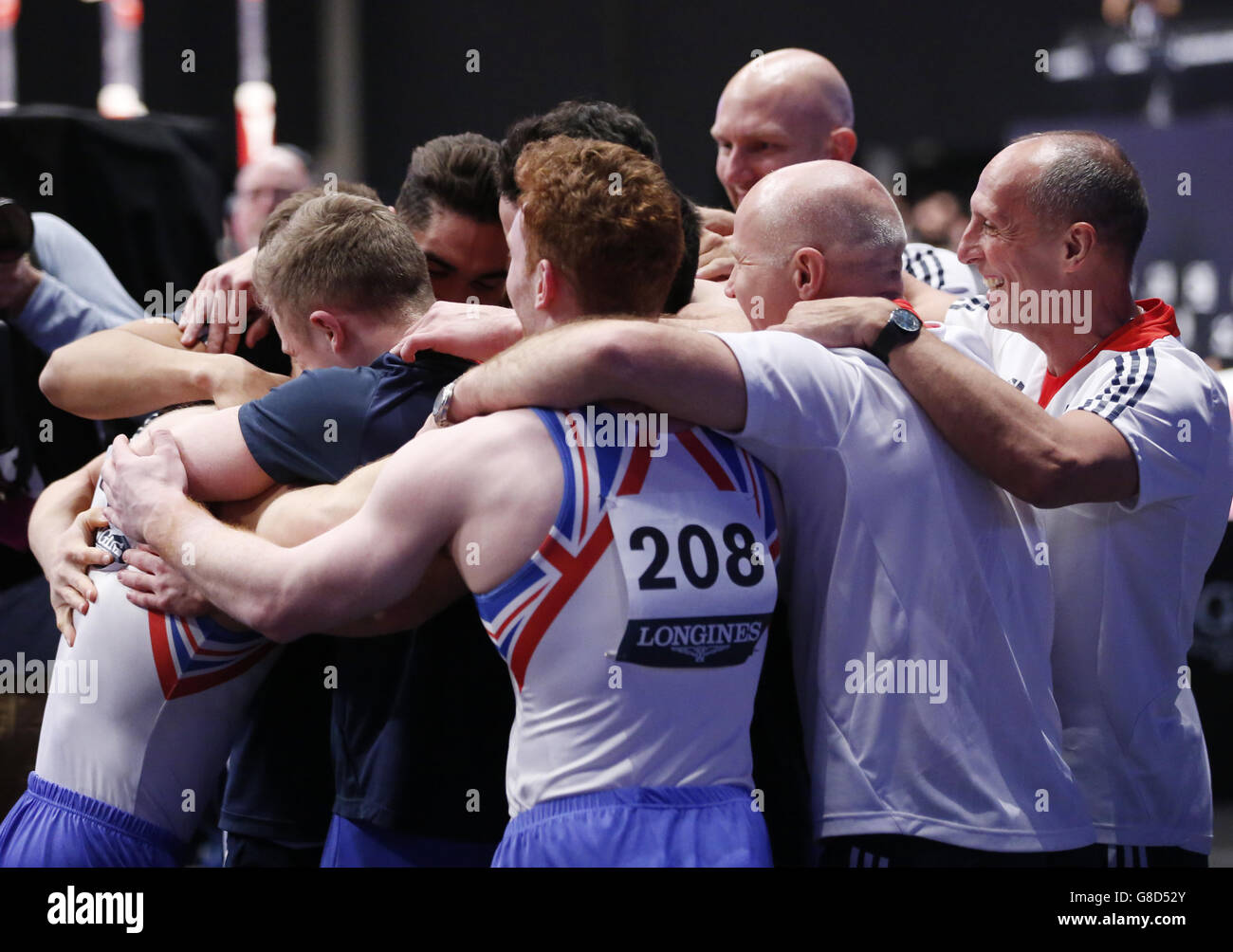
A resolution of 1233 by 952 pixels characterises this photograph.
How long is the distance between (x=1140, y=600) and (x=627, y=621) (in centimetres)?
95

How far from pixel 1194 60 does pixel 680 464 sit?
6615mm

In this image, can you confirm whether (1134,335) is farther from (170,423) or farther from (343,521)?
(170,423)

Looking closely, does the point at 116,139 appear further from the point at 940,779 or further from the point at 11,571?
the point at 940,779

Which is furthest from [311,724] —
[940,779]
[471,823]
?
[940,779]

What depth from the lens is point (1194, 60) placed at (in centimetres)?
727

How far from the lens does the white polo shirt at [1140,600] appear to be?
2.16 metres

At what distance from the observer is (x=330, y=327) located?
2.19 metres

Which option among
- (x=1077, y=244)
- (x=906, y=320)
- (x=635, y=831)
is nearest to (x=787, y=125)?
(x=1077, y=244)

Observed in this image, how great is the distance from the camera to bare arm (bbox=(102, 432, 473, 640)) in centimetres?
177

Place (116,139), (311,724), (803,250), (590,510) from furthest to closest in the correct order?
(116,139), (311,724), (803,250), (590,510)

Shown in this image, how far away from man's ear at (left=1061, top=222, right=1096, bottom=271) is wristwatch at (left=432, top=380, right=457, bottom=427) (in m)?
1.11

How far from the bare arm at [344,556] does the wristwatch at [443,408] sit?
97mm

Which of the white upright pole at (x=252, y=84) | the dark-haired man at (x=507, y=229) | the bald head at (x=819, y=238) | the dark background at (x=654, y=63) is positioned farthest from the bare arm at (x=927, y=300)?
the white upright pole at (x=252, y=84)
